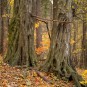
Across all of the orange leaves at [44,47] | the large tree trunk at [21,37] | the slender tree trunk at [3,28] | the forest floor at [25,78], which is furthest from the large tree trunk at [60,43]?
the slender tree trunk at [3,28]

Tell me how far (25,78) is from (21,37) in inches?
94.0

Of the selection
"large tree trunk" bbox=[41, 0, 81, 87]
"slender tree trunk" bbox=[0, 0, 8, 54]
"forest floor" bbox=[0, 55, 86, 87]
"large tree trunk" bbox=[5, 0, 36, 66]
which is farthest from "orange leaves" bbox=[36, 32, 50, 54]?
"forest floor" bbox=[0, 55, 86, 87]

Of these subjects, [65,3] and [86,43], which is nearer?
[65,3]

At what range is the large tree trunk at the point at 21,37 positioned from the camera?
456 inches

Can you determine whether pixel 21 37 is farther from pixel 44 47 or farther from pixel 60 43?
pixel 44 47

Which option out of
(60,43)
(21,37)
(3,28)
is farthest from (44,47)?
(21,37)

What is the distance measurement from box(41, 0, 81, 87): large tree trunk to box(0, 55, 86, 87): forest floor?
56 cm

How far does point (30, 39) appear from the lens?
11.9 metres

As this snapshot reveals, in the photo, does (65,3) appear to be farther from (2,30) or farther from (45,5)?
(45,5)

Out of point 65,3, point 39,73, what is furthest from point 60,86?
point 65,3

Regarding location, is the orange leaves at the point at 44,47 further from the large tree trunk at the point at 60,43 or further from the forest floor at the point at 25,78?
the forest floor at the point at 25,78

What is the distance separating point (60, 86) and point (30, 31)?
10.6 feet

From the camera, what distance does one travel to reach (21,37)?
11.6 metres

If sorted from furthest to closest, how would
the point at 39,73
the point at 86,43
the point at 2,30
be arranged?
1. the point at 86,43
2. the point at 2,30
3. the point at 39,73
